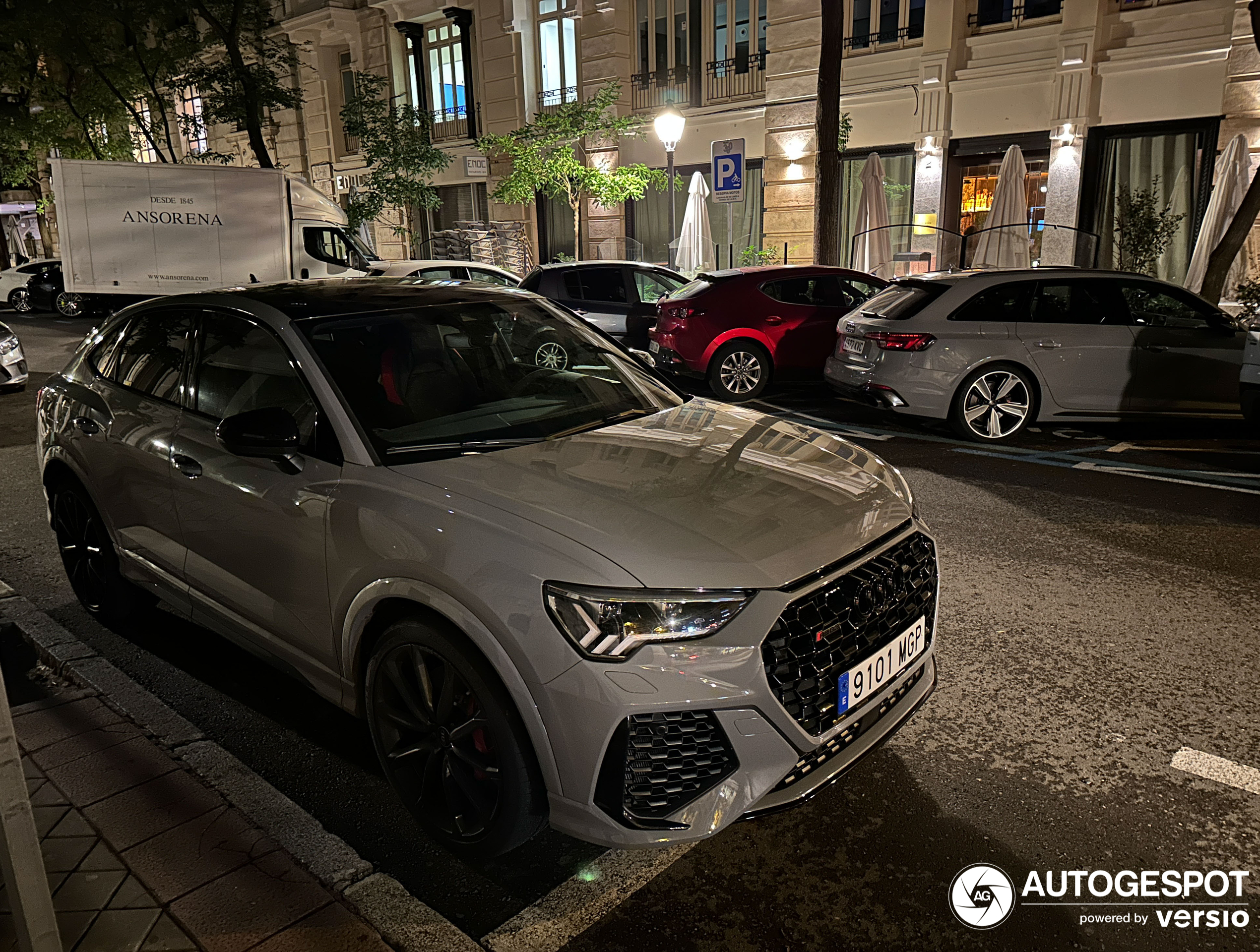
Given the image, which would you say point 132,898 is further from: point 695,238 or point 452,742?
point 695,238

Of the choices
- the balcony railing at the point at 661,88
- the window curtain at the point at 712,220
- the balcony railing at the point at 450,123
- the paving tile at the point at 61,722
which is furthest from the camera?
the balcony railing at the point at 450,123

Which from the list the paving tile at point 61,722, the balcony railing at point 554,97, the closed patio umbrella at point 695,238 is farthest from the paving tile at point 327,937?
the balcony railing at point 554,97

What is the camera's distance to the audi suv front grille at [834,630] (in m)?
2.53

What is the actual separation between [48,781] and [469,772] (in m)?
1.56

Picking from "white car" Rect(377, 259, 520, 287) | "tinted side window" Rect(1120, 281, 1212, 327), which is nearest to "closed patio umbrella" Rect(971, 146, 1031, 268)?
"tinted side window" Rect(1120, 281, 1212, 327)

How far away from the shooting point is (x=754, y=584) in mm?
2504

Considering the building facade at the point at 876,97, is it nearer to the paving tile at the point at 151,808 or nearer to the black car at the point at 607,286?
the black car at the point at 607,286

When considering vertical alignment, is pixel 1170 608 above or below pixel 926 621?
below

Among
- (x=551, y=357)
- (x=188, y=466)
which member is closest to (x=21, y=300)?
(x=188, y=466)

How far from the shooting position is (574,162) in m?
20.4

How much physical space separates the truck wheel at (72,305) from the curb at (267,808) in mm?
21269

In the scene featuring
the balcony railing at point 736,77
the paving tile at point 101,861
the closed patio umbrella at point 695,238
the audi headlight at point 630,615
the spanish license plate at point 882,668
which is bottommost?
the paving tile at point 101,861

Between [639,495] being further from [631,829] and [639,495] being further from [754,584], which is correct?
[631,829]

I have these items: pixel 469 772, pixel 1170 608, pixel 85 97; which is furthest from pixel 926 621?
pixel 85 97
